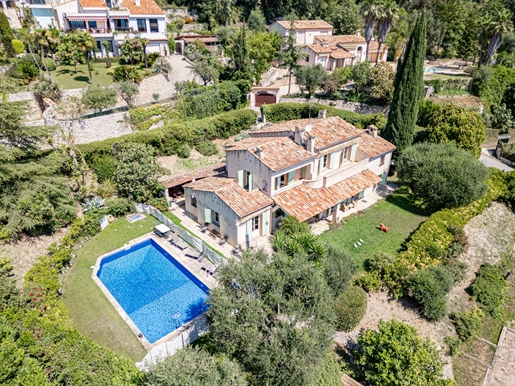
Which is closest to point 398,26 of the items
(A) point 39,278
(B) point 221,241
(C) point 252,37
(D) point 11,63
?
(C) point 252,37

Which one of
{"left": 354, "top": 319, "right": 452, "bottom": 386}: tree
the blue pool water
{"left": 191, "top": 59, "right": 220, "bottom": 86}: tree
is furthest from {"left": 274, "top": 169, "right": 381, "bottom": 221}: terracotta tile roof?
{"left": 191, "top": 59, "right": 220, "bottom": 86}: tree

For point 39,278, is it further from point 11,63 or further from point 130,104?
point 11,63

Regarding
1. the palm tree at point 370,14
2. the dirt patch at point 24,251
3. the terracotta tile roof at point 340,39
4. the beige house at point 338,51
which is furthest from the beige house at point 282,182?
the terracotta tile roof at point 340,39

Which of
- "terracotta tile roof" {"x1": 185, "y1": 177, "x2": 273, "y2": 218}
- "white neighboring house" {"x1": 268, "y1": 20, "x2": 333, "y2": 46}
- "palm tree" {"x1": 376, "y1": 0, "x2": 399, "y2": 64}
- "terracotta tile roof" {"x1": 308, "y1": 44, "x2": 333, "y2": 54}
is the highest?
"palm tree" {"x1": 376, "y1": 0, "x2": 399, "y2": 64}

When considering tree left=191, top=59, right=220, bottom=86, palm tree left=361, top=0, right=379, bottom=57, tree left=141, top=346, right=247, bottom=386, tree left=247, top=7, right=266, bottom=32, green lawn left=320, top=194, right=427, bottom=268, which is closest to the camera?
tree left=141, top=346, right=247, bottom=386

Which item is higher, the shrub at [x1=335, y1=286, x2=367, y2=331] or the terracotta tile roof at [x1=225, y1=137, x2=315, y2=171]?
the terracotta tile roof at [x1=225, y1=137, x2=315, y2=171]

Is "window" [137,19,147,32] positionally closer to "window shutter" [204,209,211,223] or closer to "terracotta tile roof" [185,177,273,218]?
"terracotta tile roof" [185,177,273,218]

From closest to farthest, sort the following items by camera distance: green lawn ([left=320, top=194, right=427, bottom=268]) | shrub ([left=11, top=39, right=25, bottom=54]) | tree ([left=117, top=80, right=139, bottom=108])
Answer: green lawn ([left=320, top=194, right=427, bottom=268])
tree ([left=117, top=80, right=139, bottom=108])
shrub ([left=11, top=39, right=25, bottom=54])
